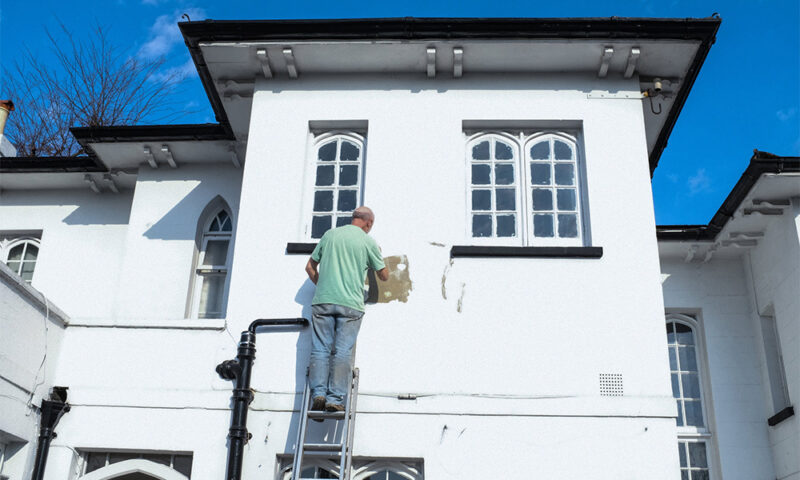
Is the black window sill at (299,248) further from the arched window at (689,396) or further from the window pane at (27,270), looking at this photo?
the arched window at (689,396)

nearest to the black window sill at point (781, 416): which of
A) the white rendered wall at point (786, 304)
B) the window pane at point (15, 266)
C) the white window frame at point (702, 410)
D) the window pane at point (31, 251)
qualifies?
the white rendered wall at point (786, 304)

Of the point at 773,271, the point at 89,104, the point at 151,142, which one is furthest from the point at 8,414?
the point at 89,104

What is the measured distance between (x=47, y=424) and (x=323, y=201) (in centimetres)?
370

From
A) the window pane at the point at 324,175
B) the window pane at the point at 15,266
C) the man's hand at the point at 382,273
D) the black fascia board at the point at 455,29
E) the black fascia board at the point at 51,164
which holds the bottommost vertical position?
the man's hand at the point at 382,273

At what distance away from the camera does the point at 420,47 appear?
378 inches

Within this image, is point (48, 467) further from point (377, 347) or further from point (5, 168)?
point (5, 168)

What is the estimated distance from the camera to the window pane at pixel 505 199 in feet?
30.4

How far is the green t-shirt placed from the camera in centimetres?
812

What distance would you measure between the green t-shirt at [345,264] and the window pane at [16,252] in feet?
20.3

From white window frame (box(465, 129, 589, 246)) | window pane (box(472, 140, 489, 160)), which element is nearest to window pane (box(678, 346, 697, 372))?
white window frame (box(465, 129, 589, 246))

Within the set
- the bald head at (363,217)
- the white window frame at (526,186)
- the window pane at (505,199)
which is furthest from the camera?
the window pane at (505,199)

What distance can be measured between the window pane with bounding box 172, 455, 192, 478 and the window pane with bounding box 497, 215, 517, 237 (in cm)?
402

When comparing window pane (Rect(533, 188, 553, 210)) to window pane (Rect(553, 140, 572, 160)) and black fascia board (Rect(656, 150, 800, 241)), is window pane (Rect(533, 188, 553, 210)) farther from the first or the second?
black fascia board (Rect(656, 150, 800, 241))

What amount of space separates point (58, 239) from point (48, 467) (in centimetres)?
462
